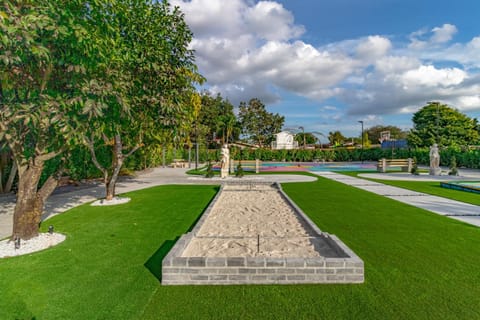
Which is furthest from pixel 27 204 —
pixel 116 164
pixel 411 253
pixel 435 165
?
pixel 435 165

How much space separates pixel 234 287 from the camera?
3504 millimetres

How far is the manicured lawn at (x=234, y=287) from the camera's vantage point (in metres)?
2.97

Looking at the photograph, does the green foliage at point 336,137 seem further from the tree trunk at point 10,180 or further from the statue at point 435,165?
the tree trunk at point 10,180

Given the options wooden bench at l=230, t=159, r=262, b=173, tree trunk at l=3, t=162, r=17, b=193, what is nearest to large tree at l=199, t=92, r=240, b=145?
wooden bench at l=230, t=159, r=262, b=173

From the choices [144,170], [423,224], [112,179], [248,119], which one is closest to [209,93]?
[248,119]

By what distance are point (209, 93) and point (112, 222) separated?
48.1 meters

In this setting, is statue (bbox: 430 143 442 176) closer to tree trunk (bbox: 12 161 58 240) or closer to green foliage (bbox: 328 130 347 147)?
tree trunk (bbox: 12 161 58 240)

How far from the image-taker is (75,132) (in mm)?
3846

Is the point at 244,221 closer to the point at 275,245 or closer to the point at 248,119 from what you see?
the point at 275,245

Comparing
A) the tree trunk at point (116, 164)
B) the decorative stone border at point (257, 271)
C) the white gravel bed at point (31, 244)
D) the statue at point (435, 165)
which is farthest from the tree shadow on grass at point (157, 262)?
the statue at point (435, 165)

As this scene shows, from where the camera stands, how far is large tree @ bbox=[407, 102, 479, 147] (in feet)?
125

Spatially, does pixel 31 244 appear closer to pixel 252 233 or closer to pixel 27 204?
pixel 27 204

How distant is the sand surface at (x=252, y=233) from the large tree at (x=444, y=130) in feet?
130

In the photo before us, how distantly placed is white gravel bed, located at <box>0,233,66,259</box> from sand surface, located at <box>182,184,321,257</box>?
2.83 m
